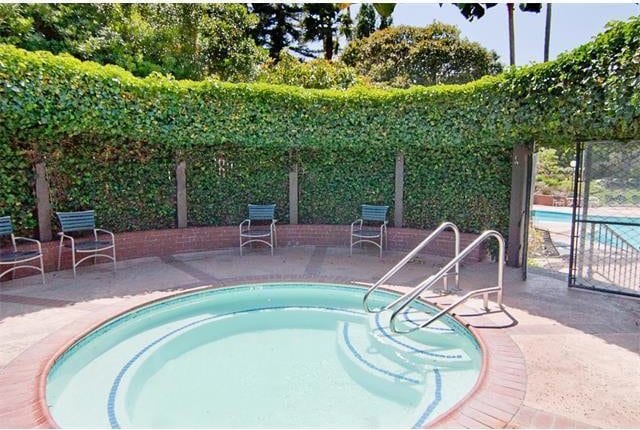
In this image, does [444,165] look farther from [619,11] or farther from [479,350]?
[479,350]

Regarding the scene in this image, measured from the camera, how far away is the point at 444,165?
326 inches

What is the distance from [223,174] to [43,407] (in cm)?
622

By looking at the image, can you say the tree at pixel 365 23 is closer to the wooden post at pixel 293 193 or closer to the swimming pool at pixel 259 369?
the wooden post at pixel 293 193

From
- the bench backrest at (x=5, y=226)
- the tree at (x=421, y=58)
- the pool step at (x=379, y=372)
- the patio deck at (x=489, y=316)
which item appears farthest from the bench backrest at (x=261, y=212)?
the tree at (x=421, y=58)

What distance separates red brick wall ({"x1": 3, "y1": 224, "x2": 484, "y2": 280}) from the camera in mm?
7906

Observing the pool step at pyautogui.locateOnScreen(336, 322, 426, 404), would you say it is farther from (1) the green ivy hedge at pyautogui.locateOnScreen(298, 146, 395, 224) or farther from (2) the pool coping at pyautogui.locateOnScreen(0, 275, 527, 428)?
(1) the green ivy hedge at pyautogui.locateOnScreen(298, 146, 395, 224)

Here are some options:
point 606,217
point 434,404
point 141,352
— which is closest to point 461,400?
point 434,404

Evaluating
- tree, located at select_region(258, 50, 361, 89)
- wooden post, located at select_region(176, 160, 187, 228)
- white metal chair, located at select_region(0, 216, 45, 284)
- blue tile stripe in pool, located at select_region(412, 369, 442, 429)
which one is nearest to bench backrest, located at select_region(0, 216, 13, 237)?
white metal chair, located at select_region(0, 216, 45, 284)

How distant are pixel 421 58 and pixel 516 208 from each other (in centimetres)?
1732

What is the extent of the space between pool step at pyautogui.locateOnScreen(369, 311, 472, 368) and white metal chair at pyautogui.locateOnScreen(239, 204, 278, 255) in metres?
3.85

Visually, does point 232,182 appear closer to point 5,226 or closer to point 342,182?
point 342,182

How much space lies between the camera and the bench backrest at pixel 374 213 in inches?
335

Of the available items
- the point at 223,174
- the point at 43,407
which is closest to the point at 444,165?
the point at 223,174

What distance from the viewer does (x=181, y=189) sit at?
854 cm
